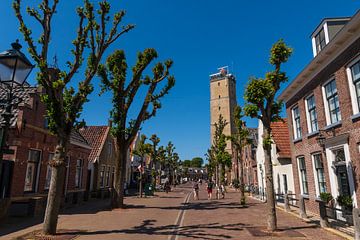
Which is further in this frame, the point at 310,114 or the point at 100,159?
the point at 100,159

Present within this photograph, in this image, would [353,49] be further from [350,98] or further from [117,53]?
[117,53]

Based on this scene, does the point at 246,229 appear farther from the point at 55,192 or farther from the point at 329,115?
the point at 55,192

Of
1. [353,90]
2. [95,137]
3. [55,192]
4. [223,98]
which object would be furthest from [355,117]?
[223,98]

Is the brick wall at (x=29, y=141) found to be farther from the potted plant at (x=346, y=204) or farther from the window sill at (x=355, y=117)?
the window sill at (x=355, y=117)

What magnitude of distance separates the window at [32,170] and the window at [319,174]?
48.9 feet

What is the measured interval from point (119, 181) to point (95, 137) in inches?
502

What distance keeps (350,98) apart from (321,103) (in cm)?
241

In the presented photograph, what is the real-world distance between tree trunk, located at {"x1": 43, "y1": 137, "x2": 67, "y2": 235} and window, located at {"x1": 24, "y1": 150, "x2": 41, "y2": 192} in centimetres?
635

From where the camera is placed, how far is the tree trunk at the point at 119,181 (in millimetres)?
16219

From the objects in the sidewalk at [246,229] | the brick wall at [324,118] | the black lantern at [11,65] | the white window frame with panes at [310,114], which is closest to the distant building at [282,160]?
the brick wall at [324,118]

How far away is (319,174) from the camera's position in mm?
13781

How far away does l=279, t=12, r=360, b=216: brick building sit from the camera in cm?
1064

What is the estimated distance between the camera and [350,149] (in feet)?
35.8

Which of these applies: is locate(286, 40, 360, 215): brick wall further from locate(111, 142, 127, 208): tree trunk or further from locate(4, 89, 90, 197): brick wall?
locate(4, 89, 90, 197): brick wall
